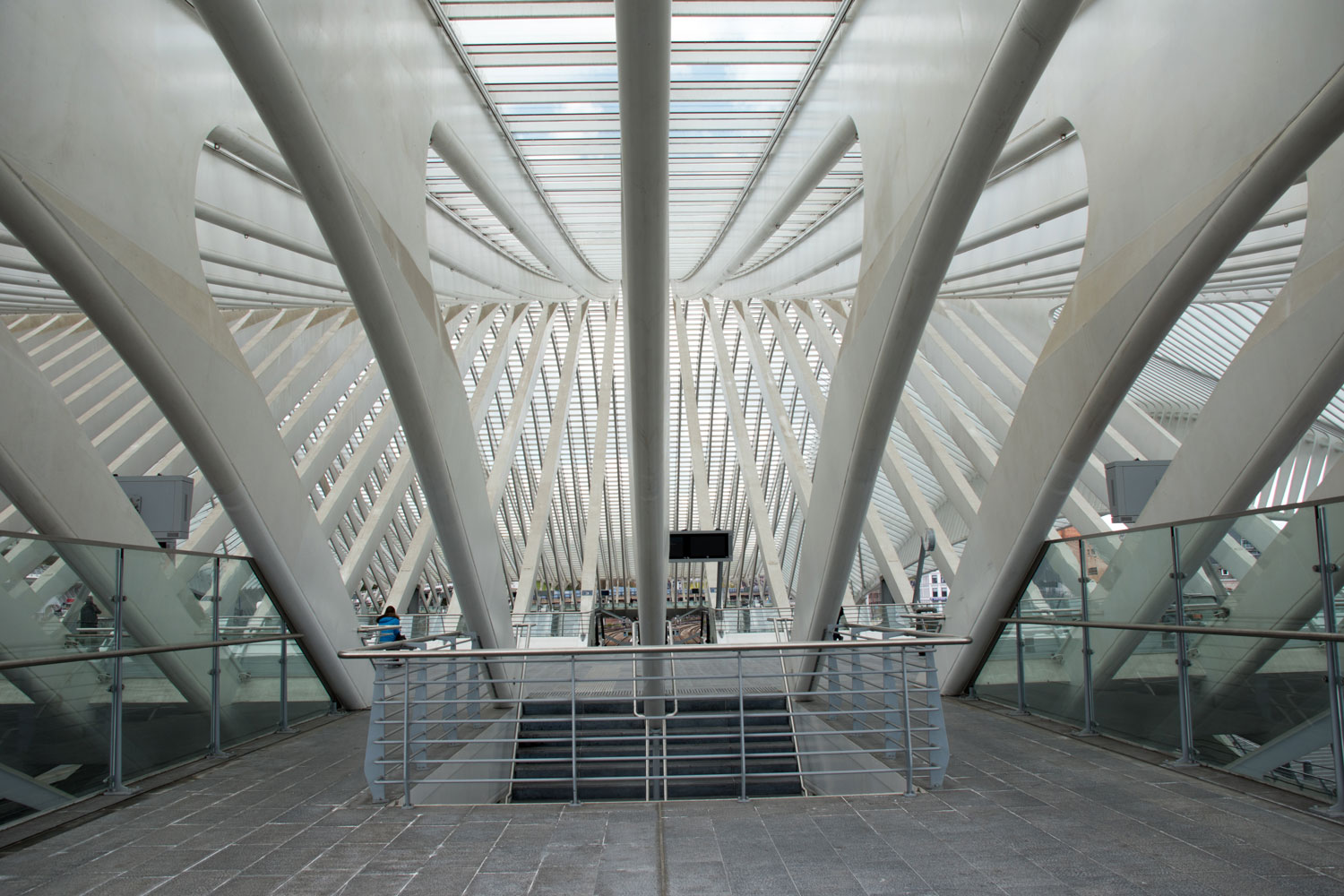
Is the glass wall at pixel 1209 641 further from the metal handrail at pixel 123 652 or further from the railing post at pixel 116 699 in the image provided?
the metal handrail at pixel 123 652

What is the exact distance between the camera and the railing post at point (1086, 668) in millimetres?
8305

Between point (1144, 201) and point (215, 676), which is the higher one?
point (1144, 201)

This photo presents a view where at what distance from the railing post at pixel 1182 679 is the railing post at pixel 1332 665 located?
149 centimetres

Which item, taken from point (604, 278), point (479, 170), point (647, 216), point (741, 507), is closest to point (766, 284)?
point (604, 278)

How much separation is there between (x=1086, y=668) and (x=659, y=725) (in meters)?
6.02

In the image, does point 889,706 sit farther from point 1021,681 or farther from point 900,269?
point 900,269

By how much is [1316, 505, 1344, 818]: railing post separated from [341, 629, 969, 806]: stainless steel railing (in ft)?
7.35

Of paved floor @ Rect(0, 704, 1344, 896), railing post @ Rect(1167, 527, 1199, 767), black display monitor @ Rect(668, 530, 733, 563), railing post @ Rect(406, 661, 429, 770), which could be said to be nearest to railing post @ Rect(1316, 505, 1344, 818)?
paved floor @ Rect(0, 704, 1344, 896)

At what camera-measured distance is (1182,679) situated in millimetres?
6961

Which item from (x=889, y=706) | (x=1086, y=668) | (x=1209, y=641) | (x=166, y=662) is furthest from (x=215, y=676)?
(x=1209, y=641)

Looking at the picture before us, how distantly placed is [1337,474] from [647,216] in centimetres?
707

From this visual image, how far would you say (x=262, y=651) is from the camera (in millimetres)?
9297

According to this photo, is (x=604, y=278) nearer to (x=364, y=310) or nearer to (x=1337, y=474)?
(x=364, y=310)

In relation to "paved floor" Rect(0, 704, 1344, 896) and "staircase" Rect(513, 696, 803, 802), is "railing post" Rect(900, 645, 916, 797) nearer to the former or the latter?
"paved floor" Rect(0, 704, 1344, 896)
